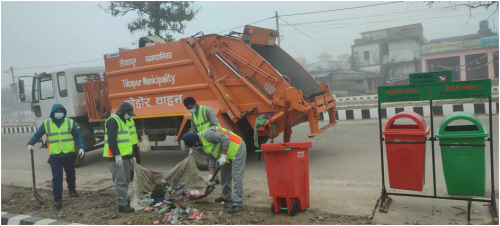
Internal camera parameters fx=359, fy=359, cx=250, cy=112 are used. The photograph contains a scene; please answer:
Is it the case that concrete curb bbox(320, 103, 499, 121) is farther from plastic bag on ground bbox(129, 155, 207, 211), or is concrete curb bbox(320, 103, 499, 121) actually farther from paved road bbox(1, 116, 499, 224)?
plastic bag on ground bbox(129, 155, 207, 211)

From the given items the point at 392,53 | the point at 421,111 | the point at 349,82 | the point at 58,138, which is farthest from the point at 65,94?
the point at 392,53

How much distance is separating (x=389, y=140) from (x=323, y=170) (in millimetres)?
2148

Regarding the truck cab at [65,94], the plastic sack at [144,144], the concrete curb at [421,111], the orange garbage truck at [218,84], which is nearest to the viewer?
Answer: the orange garbage truck at [218,84]

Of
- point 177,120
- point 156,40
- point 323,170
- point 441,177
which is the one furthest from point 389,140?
point 156,40

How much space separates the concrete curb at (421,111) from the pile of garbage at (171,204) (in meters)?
7.63

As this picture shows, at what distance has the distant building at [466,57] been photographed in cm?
2341

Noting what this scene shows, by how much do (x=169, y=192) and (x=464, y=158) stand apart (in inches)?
134

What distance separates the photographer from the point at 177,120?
22.5ft

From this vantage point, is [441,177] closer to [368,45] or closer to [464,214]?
[464,214]

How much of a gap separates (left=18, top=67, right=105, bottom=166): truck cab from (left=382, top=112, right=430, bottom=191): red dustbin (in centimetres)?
672

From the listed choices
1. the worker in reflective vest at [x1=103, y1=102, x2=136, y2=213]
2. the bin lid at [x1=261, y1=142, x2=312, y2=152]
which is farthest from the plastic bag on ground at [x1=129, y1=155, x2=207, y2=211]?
the bin lid at [x1=261, y1=142, x2=312, y2=152]

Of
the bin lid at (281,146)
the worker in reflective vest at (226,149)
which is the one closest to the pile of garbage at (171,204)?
the worker in reflective vest at (226,149)

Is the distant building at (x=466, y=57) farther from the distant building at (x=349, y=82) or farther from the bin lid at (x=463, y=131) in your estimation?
the bin lid at (x=463, y=131)

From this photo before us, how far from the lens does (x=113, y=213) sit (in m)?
4.26
